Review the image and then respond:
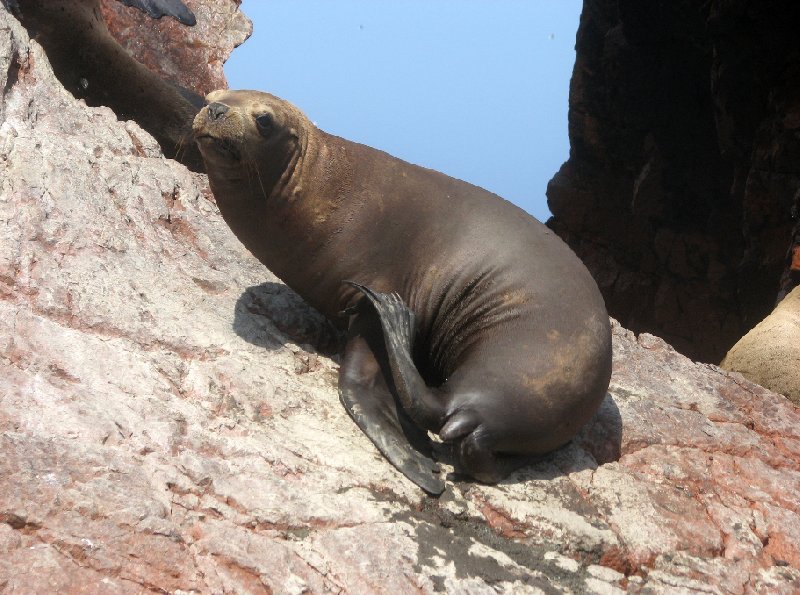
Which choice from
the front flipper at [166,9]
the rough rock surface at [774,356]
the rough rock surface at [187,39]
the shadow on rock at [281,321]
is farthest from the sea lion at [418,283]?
the front flipper at [166,9]

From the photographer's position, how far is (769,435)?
4.34m

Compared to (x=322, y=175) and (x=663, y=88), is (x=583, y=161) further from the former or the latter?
(x=322, y=175)

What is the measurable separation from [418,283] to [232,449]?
3.90 ft

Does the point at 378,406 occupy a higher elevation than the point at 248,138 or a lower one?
lower

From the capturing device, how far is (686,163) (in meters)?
9.76

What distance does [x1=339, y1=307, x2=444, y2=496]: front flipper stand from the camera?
3224mm

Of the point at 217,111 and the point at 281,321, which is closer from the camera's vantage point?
the point at 217,111

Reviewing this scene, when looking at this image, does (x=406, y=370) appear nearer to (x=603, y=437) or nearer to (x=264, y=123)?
(x=603, y=437)

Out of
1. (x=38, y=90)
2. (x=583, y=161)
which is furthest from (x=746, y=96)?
(x=38, y=90)

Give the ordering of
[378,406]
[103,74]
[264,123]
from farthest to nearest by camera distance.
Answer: [103,74] < [264,123] < [378,406]

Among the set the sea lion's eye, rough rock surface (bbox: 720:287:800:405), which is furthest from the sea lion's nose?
rough rock surface (bbox: 720:287:800:405)

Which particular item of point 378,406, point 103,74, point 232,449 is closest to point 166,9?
point 103,74

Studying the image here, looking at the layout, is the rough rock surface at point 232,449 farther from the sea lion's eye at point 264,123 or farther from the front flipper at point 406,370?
the sea lion's eye at point 264,123

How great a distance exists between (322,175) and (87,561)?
2049 mm
